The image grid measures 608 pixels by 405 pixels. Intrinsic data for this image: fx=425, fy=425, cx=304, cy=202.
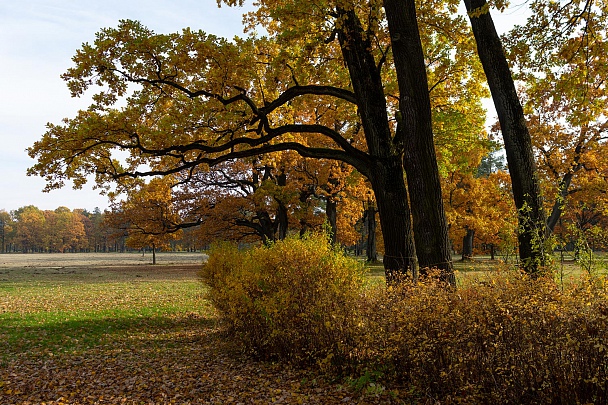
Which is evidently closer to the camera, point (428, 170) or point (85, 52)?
point (428, 170)

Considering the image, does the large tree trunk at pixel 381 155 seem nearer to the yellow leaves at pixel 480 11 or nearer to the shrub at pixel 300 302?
the shrub at pixel 300 302

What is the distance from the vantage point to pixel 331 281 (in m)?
5.56

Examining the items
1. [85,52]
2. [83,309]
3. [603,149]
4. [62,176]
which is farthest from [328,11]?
[603,149]

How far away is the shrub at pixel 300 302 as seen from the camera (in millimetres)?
5306

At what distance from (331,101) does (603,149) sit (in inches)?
607

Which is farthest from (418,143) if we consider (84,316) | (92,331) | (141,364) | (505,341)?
(84,316)

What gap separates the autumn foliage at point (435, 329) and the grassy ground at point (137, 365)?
1.25ft

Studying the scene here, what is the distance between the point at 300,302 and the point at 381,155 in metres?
3.83

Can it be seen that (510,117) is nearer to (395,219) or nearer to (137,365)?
(395,219)

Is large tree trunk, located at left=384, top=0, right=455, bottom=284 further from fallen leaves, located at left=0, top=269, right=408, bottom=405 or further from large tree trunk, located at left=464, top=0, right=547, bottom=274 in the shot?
fallen leaves, located at left=0, top=269, right=408, bottom=405

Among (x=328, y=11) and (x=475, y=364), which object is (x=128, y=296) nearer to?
(x=328, y=11)

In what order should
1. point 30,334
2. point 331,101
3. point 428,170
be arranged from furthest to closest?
point 331,101, point 30,334, point 428,170

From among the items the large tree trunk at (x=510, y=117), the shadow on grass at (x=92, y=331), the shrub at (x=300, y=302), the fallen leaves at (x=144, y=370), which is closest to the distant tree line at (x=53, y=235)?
the shadow on grass at (x=92, y=331)

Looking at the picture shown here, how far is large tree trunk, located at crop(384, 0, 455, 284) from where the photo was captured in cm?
729
